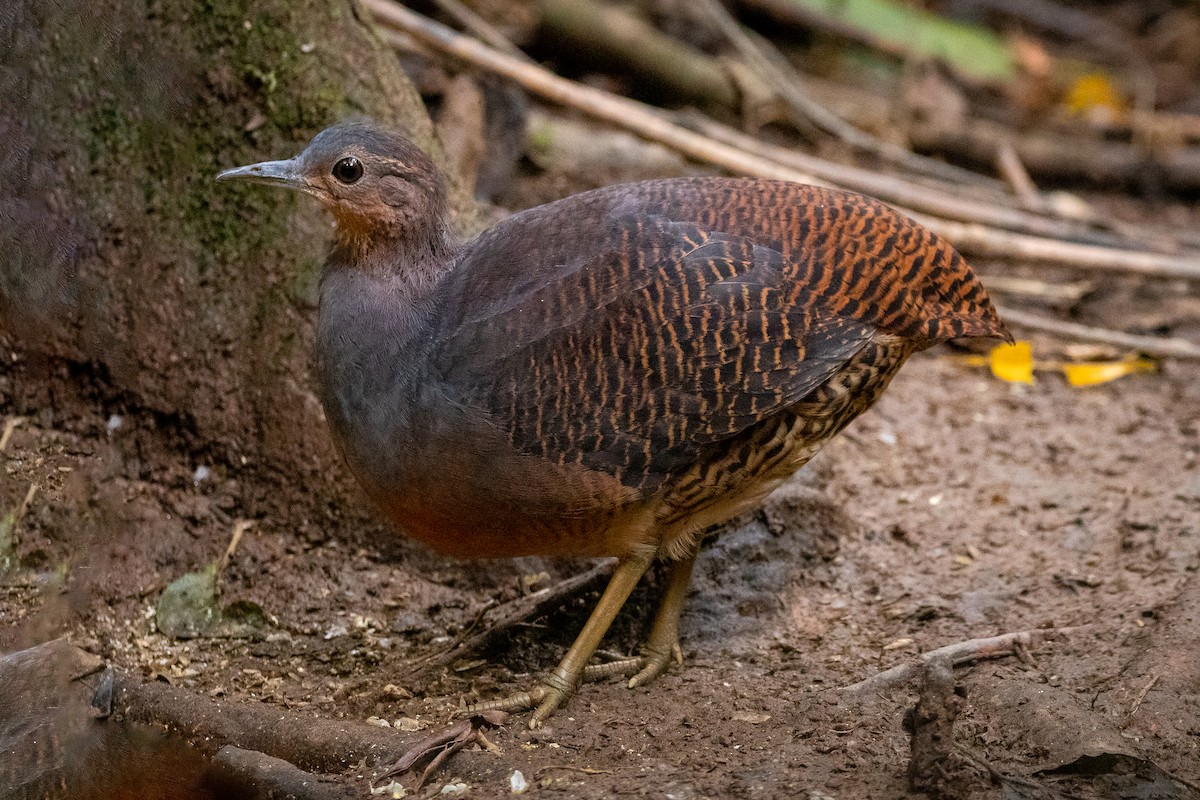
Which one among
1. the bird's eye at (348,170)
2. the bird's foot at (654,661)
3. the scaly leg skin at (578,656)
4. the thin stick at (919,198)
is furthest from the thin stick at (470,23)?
the bird's foot at (654,661)

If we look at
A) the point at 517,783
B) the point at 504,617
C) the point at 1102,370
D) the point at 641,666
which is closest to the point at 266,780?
the point at 517,783

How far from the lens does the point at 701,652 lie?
16.3 feet

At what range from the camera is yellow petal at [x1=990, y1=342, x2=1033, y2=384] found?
7.25m

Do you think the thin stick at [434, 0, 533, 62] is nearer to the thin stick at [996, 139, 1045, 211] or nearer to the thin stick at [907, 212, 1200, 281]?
the thin stick at [907, 212, 1200, 281]

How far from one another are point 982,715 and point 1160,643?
2.80 ft

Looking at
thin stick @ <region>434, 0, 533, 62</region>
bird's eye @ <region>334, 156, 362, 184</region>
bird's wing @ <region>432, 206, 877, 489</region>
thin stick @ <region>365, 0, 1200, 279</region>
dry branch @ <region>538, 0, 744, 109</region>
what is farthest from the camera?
dry branch @ <region>538, 0, 744, 109</region>

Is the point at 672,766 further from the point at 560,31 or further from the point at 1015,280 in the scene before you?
the point at 560,31

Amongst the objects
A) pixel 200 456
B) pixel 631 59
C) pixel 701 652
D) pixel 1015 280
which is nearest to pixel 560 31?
pixel 631 59

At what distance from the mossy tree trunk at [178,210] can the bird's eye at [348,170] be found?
1025 millimetres

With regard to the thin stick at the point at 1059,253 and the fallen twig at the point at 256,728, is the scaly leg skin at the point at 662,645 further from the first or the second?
the thin stick at the point at 1059,253

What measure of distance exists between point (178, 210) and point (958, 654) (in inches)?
141

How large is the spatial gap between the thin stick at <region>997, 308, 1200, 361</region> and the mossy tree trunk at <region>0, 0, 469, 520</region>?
408 cm

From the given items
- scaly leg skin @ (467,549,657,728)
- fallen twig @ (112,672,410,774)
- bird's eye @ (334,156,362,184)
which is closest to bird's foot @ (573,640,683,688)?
scaly leg skin @ (467,549,657,728)

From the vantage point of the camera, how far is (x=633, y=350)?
13.7ft
